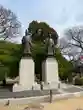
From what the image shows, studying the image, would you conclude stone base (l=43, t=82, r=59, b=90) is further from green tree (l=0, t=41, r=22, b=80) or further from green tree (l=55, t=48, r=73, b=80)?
green tree (l=55, t=48, r=73, b=80)

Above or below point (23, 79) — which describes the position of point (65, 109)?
below

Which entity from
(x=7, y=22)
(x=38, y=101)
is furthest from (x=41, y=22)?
(x=38, y=101)

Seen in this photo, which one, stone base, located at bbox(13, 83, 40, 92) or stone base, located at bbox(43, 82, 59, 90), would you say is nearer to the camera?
stone base, located at bbox(13, 83, 40, 92)

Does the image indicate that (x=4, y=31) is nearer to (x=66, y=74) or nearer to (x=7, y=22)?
(x=7, y=22)

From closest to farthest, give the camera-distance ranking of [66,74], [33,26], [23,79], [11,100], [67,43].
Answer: [11,100]
[23,79]
[66,74]
[33,26]
[67,43]

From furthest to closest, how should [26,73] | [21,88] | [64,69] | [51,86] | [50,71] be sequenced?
[64,69]
[50,71]
[51,86]
[26,73]
[21,88]

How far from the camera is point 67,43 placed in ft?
150

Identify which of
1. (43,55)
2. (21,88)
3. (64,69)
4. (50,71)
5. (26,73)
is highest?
(43,55)

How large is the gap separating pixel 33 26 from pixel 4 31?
207 inches

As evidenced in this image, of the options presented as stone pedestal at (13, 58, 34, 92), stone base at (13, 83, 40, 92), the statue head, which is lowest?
stone base at (13, 83, 40, 92)

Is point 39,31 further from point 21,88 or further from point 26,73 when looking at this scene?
point 21,88

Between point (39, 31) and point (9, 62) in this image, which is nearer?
point (9, 62)

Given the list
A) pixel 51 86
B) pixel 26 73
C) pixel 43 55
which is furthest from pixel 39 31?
pixel 51 86

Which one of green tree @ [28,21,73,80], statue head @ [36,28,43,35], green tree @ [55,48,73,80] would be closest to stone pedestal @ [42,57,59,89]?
green tree @ [28,21,73,80]
